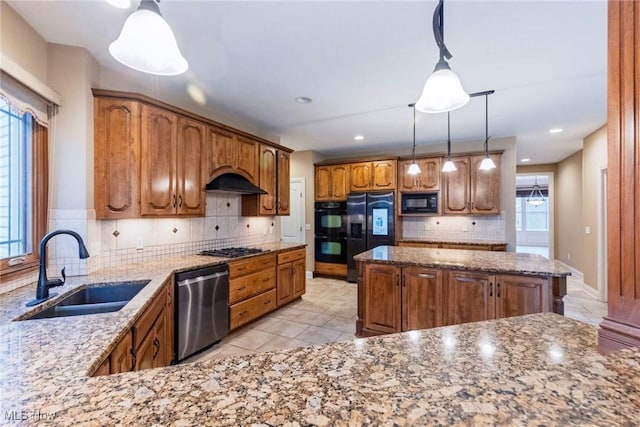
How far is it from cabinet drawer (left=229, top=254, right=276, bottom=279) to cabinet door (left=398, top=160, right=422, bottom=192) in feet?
9.48

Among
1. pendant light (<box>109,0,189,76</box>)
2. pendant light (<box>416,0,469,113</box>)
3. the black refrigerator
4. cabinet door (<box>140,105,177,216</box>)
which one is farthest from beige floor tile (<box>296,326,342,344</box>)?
pendant light (<box>109,0,189,76</box>)

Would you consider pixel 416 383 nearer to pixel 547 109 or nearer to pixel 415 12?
pixel 415 12

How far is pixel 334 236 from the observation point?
19.1ft

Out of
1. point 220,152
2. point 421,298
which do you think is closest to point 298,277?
point 421,298

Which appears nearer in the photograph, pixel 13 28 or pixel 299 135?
pixel 13 28

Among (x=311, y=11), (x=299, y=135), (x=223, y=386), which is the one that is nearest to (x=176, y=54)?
(x=311, y=11)

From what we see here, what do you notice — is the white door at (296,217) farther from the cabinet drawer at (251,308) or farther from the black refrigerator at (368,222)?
the cabinet drawer at (251,308)

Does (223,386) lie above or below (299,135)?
below

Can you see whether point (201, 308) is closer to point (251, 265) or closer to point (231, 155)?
point (251, 265)

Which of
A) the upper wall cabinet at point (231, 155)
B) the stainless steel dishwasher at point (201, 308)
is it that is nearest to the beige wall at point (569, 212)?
the upper wall cabinet at point (231, 155)

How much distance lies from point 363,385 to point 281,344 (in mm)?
2534

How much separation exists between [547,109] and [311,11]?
344 centimetres

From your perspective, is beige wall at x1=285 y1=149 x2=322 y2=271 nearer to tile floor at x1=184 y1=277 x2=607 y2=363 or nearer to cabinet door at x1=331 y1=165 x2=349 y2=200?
cabinet door at x1=331 y1=165 x2=349 y2=200

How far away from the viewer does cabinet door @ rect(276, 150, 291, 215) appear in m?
4.45
